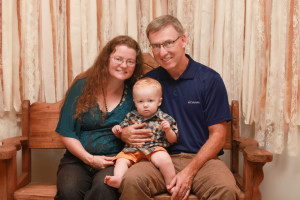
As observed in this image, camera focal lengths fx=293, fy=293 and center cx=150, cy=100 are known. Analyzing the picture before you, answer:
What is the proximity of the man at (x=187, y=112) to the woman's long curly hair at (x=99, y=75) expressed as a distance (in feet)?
0.67

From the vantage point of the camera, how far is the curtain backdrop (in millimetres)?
2225

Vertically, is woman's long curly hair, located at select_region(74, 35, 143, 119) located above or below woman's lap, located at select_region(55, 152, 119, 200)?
above

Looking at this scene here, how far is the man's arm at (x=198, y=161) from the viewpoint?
177 centimetres

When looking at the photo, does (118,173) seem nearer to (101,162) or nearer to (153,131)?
(101,162)

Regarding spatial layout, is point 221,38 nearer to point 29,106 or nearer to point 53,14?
point 53,14

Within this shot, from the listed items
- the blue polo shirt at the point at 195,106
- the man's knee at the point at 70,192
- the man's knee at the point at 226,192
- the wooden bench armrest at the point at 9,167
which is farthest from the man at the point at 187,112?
the wooden bench armrest at the point at 9,167

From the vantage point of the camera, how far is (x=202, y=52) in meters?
2.44

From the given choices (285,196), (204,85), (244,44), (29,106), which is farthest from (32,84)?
(285,196)

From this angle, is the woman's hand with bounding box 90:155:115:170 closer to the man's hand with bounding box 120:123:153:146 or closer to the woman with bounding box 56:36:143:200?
the woman with bounding box 56:36:143:200

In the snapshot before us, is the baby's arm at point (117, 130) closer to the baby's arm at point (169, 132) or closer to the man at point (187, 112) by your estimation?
the man at point (187, 112)

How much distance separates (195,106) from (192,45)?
2.18ft

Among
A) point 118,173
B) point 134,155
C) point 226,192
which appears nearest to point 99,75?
point 134,155

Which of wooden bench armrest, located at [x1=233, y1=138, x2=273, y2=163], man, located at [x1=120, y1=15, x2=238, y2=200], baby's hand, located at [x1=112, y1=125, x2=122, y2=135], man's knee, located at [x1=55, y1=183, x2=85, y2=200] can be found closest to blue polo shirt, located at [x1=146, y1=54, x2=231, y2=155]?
man, located at [x1=120, y1=15, x2=238, y2=200]

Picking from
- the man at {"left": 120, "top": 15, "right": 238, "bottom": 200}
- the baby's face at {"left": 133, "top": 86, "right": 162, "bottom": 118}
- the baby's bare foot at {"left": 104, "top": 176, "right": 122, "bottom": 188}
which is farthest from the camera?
the baby's face at {"left": 133, "top": 86, "right": 162, "bottom": 118}
